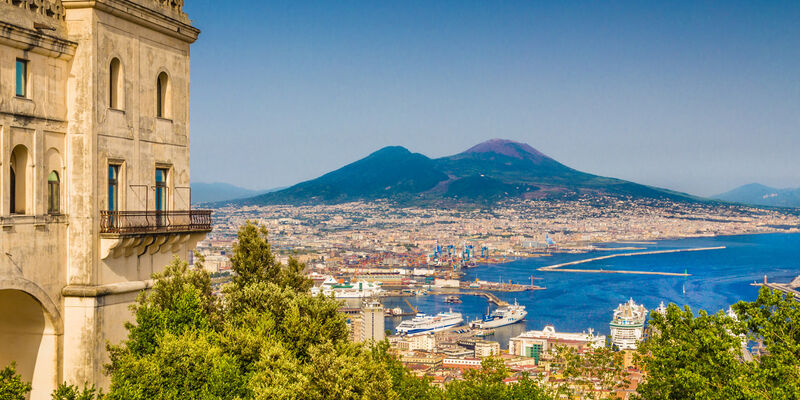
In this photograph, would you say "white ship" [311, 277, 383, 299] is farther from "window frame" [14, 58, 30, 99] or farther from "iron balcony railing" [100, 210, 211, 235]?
"window frame" [14, 58, 30, 99]

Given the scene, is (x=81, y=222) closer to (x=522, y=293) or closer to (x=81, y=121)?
(x=81, y=121)

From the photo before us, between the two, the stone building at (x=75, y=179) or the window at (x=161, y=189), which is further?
the window at (x=161, y=189)

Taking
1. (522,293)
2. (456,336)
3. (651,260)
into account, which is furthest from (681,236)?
(456,336)

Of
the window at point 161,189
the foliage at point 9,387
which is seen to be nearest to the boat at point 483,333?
the window at point 161,189

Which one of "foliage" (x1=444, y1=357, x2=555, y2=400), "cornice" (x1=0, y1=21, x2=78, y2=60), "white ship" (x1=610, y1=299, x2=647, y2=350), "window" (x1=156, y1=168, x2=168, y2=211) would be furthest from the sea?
"cornice" (x1=0, y1=21, x2=78, y2=60)

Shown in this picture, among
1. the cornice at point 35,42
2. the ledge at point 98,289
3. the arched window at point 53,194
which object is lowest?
the ledge at point 98,289

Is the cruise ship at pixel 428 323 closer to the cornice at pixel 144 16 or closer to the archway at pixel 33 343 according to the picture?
the cornice at pixel 144 16
